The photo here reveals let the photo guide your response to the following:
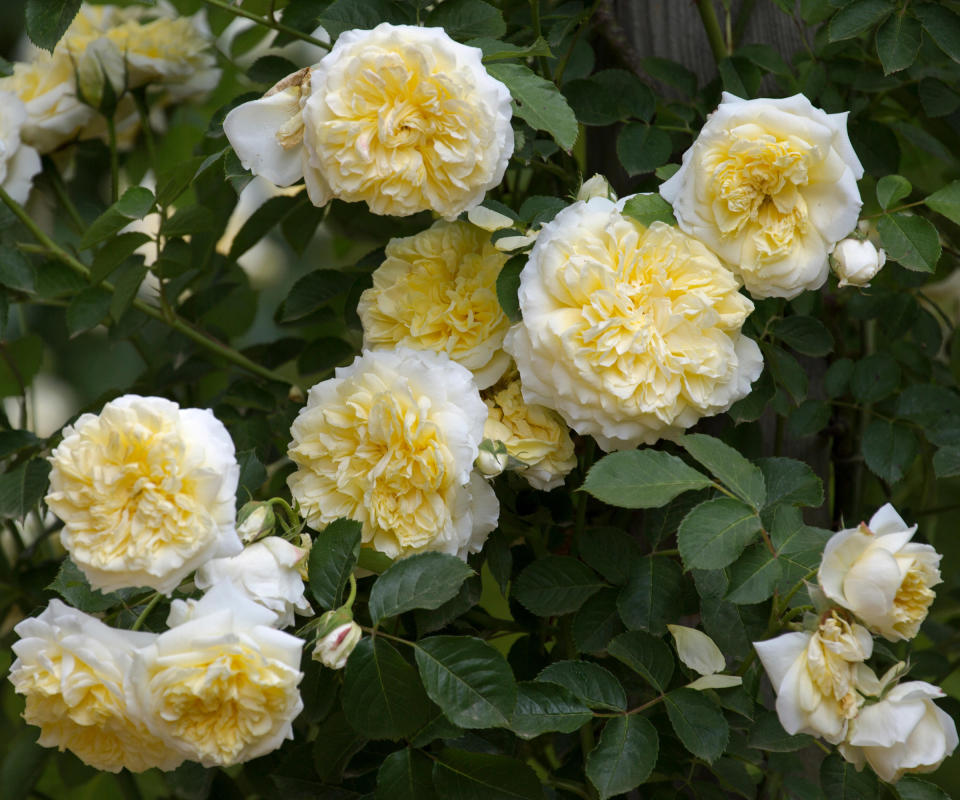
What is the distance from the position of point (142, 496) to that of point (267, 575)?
0.28ft

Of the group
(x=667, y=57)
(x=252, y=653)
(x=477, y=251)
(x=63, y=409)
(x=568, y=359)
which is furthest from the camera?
(x=63, y=409)

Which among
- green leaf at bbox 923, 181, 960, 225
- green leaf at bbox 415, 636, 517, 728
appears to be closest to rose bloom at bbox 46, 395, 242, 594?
green leaf at bbox 415, 636, 517, 728

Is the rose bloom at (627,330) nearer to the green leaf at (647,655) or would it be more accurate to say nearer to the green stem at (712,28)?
the green leaf at (647,655)

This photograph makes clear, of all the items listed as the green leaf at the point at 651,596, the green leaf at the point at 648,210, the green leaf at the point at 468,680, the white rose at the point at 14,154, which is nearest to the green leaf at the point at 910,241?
the green leaf at the point at 648,210

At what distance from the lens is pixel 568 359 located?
611 millimetres

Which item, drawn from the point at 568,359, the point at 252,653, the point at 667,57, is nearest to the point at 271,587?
the point at 252,653

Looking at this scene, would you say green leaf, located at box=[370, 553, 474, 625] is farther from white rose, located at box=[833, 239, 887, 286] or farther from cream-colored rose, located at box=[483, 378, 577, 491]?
white rose, located at box=[833, 239, 887, 286]

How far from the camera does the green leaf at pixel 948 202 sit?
689 mm

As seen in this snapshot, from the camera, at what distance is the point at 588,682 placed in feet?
2.14

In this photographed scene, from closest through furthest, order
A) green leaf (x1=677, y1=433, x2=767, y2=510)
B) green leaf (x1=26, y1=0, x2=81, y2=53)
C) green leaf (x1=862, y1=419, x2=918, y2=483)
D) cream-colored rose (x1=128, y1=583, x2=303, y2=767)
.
Answer: cream-colored rose (x1=128, y1=583, x2=303, y2=767), green leaf (x1=677, y1=433, x2=767, y2=510), green leaf (x1=26, y1=0, x2=81, y2=53), green leaf (x1=862, y1=419, x2=918, y2=483)

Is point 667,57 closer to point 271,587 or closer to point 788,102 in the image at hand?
point 788,102

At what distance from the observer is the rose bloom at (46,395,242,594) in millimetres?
523

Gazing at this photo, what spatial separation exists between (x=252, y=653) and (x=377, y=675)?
0.10 m

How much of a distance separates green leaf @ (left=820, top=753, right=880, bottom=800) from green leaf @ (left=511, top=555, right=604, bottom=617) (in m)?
0.18
